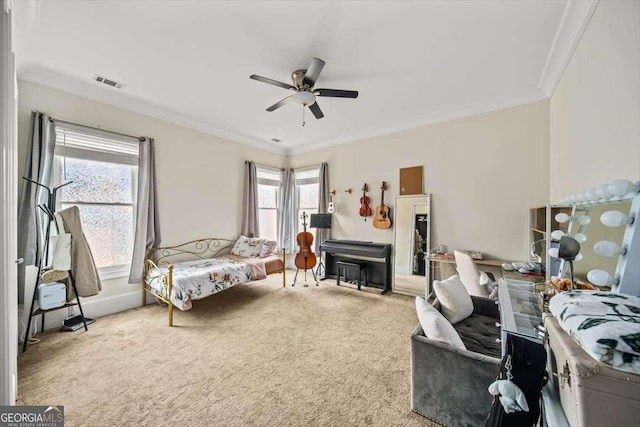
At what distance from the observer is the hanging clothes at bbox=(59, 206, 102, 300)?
2.55 metres

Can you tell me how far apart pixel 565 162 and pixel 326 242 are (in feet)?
10.8

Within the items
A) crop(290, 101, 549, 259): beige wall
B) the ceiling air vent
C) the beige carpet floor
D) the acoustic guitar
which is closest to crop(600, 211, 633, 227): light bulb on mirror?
the beige carpet floor

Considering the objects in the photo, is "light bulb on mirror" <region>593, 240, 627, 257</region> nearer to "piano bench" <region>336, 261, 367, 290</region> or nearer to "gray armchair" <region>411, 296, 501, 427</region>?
"gray armchair" <region>411, 296, 501, 427</region>

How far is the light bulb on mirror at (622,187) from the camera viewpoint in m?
0.87

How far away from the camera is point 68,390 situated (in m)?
1.71

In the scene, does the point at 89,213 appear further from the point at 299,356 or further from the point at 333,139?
the point at 333,139

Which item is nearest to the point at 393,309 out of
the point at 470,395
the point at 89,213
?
the point at 470,395

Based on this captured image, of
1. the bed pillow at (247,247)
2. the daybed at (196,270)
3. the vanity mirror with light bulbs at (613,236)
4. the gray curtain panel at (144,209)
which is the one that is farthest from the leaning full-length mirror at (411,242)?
the gray curtain panel at (144,209)

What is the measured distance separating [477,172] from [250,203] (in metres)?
3.70

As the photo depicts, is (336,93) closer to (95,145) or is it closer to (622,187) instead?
(622,187)

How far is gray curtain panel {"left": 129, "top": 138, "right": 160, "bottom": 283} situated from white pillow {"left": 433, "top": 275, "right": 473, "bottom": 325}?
11.6ft

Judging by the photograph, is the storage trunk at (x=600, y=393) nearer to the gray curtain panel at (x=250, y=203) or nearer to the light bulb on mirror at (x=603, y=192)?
the light bulb on mirror at (x=603, y=192)

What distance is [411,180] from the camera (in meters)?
3.81

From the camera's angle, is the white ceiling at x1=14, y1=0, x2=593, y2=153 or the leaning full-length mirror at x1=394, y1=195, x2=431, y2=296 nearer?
the white ceiling at x1=14, y1=0, x2=593, y2=153
